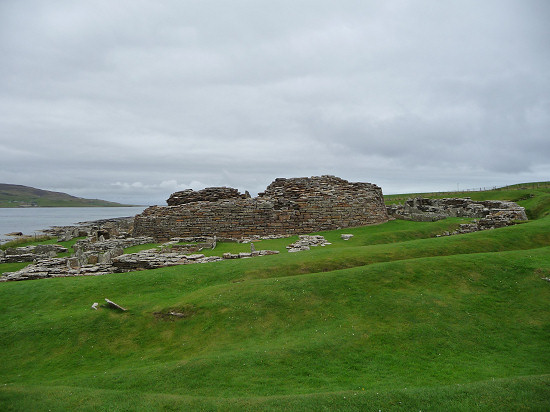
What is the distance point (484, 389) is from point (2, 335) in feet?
45.1

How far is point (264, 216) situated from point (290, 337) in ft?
58.9

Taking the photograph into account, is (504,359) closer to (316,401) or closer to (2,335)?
(316,401)

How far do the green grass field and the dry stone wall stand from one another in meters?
11.5

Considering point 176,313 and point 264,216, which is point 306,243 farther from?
point 176,313

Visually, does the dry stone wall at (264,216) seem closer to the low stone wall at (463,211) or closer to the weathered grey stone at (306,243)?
the weathered grey stone at (306,243)

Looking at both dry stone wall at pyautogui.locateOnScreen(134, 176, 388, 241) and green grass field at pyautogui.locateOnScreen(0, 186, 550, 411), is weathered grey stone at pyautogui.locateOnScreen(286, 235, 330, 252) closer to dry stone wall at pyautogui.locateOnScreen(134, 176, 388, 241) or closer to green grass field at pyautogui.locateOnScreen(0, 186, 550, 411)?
green grass field at pyautogui.locateOnScreen(0, 186, 550, 411)

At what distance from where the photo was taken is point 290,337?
10.3 metres

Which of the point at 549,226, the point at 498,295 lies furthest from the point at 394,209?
the point at 498,295

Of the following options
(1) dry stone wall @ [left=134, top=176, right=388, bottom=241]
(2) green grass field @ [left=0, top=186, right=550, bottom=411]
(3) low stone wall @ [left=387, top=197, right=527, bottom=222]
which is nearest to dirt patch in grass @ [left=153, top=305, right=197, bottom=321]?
(2) green grass field @ [left=0, top=186, right=550, bottom=411]

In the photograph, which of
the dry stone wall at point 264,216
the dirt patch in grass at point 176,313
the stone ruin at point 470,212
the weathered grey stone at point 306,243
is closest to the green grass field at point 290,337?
the dirt patch in grass at point 176,313

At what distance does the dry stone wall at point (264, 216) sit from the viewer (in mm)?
27859

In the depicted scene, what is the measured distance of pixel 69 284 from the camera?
1453 centimetres

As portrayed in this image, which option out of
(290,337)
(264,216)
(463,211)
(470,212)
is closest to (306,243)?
(264,216)

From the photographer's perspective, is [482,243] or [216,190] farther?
[216,190]
